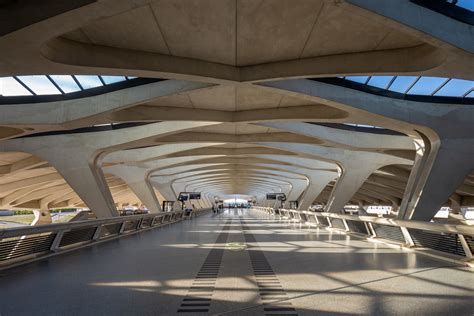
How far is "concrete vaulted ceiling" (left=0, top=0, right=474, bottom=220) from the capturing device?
311 inches

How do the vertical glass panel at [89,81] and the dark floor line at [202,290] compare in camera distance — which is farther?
the vertical glass panel at [89,81]

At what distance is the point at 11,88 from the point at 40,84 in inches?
55.8

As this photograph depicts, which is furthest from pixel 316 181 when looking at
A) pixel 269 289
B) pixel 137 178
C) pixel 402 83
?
pixel 269 289

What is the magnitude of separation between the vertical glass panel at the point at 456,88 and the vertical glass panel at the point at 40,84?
16.5m

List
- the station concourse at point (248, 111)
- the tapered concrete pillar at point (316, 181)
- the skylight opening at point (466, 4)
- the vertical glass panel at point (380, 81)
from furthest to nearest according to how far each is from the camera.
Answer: the tapered concrete pillar at point (316, 181), the vertical glass panel at point (380, 81), the skylight opening at point (466, 4), the station concourse at point (248, 111)

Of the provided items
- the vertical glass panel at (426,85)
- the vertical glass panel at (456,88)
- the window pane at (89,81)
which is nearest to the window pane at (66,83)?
the window pane at (89,81)

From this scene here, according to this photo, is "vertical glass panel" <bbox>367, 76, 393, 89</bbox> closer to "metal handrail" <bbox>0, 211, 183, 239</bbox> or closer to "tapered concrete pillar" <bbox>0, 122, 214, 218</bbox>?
"tapered concrete pillar" <bbox>0, 122, 214, 218</bbox>

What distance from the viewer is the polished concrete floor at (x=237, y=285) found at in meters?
4.57

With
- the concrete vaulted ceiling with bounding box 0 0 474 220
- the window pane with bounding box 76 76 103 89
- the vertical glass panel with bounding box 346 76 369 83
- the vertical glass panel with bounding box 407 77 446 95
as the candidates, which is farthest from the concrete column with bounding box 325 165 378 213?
the window pane with bounding box 76 76 103 89

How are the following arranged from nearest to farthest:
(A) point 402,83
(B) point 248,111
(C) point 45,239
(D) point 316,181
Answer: (C) point 45,239
(A) point 402,83
(B) point 248,111
(D) point 316,181

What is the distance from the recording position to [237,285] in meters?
5.86

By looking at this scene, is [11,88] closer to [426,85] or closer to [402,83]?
[402,83]

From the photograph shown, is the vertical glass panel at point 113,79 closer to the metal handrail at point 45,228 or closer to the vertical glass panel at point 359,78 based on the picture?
the metal handrail at point 45,228


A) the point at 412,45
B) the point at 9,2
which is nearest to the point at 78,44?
the point at 9,2
